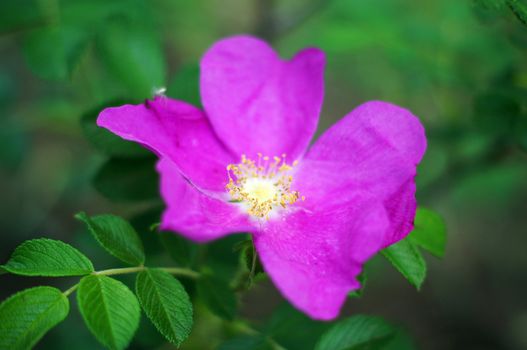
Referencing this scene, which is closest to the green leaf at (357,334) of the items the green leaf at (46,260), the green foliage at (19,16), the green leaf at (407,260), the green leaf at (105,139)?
the green leaf at (407,260)

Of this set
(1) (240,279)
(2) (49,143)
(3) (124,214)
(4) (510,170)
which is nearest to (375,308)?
(4) (510,170)

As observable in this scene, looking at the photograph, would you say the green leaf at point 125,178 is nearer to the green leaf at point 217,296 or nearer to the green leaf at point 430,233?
the green leaf at point 217,296

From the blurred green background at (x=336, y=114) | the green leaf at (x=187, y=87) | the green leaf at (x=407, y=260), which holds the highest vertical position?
the green leaf at (x=187, y=87)

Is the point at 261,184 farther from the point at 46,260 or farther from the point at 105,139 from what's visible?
the point at 46,260

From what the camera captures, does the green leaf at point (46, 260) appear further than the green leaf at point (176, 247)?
No

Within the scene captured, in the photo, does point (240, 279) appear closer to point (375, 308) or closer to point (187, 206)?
point (187, 206)

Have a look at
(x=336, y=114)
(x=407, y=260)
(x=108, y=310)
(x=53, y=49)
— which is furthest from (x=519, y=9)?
(x=336, y=114)

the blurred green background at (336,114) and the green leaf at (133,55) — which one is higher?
the green leaf at (133,55)
